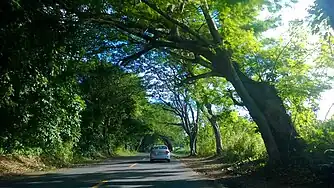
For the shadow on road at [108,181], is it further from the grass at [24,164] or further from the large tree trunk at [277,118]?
the grass at [24,164]

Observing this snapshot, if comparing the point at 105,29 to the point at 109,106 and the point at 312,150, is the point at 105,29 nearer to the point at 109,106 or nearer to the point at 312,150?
→ the point at 312,150

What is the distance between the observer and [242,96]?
18.5 meters

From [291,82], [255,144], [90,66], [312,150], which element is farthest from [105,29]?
[255,144]

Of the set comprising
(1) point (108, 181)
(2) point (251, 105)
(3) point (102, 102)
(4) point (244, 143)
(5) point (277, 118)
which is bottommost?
(1) point (108, 181)

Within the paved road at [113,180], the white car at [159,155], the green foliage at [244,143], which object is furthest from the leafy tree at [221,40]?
the white car at [159,155]

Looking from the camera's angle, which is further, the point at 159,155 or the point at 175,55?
the point at 159,155

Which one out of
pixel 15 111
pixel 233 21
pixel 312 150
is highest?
pixel 233 21

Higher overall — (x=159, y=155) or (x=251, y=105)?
(x=251, y=105)

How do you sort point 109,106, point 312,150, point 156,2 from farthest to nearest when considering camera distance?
point 109,106 < point 156,2 < point 312,150

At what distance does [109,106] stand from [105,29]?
1249 inches

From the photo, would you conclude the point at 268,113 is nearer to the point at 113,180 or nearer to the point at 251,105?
the point at 251,105

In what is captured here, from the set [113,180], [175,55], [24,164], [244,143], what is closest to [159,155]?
[244,143]

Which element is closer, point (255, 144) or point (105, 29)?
point (105, 29)

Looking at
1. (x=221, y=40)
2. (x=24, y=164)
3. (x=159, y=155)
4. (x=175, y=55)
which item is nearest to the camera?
(x=221, y=40)
